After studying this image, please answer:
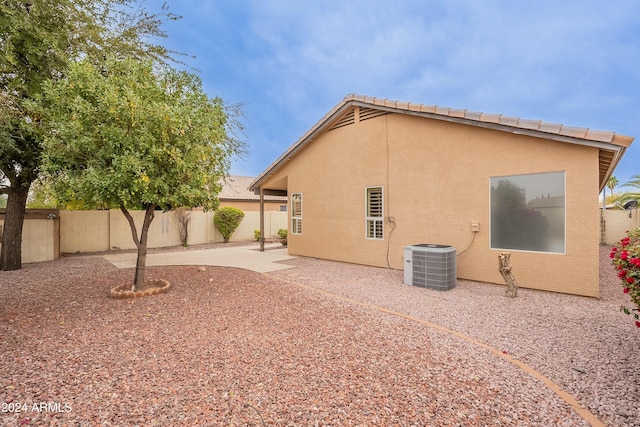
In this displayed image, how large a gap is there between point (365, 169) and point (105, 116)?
6.82m

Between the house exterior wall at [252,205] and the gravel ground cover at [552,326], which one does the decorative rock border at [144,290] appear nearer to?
the gravel ground cover at [552,326]

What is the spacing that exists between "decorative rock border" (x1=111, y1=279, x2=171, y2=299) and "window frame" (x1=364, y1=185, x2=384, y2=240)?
5.87 m

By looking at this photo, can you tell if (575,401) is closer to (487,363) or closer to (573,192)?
(487,363)

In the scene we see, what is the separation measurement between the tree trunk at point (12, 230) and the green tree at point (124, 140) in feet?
16.3

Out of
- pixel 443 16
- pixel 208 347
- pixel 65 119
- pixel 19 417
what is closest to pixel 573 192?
pixel 208 347

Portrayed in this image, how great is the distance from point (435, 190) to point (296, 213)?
232 inches

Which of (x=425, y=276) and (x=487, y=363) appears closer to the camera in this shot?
(x=487, y=363)

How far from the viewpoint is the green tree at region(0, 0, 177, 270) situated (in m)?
6.14

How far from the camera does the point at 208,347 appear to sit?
3520 millimetres

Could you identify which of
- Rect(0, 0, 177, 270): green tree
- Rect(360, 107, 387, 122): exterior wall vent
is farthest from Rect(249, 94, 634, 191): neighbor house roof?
Rect(0, 0, 177, 270): green tree

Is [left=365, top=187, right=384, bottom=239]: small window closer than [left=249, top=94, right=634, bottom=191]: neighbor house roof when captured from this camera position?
No

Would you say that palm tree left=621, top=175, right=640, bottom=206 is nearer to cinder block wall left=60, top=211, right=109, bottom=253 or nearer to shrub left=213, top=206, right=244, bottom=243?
shrub left=213, top=206, right=244, bottom=243

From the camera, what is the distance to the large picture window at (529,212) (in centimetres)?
604

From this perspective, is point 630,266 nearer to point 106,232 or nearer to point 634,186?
point 106,232
